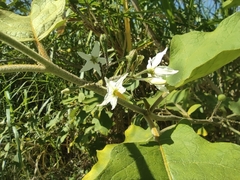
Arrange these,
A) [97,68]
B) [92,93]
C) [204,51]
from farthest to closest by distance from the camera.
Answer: [92,93] → [97,68] → [204,51]

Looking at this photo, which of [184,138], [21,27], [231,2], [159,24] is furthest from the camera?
[159,24]

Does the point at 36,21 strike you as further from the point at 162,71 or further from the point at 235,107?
the point at 235,107

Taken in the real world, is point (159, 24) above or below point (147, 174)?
above

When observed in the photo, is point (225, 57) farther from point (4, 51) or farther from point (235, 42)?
point (4, 51)

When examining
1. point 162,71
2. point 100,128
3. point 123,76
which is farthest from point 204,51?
point 100,128

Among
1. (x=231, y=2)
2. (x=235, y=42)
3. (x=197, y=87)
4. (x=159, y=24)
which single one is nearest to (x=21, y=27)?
(x=235, y=42)

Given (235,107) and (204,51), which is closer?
(204,51)

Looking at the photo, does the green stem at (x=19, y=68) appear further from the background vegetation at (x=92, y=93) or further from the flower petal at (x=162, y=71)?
the background vegetation at (x=92, y=93)

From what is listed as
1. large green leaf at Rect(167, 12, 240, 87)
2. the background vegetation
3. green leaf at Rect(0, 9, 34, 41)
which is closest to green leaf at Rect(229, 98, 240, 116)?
the background vegetation
